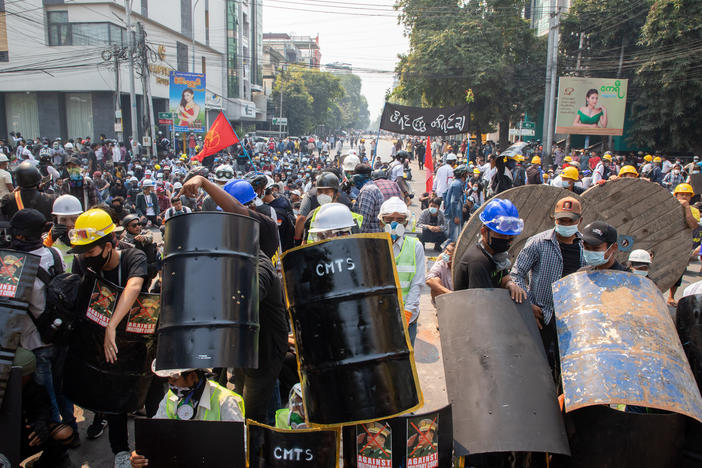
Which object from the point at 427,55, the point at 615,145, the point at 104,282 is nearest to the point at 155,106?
the point at 427,55

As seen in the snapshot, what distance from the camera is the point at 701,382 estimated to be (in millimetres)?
3480

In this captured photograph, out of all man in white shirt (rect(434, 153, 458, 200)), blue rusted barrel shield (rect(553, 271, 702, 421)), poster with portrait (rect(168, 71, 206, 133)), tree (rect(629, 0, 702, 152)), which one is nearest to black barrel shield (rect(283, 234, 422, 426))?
blue rusted barrel shield (rect(553, 271, 702, 421))

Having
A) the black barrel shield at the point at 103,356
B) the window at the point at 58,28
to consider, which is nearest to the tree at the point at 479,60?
the window at the point at 58,28

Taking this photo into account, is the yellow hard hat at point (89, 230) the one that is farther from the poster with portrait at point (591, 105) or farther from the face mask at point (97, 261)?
the poster with portrait at point (591, 105)

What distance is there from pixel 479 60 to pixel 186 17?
27.9 m

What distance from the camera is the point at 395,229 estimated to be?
435 cm

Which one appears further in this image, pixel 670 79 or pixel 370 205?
pixel 670 79

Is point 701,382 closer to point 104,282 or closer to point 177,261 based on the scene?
point 177,261

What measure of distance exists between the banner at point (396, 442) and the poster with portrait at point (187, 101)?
769 inches

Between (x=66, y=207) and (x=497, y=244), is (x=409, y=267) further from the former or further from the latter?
(x=66, y=207)

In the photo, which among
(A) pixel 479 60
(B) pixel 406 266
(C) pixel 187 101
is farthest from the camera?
(A) pixel 479 60

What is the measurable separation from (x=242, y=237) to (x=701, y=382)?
2.98m

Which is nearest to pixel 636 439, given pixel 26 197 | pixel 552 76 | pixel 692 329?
pixel 692 329

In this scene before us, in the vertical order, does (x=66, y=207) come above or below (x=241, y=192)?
below
